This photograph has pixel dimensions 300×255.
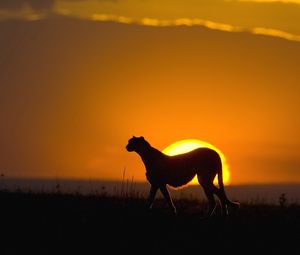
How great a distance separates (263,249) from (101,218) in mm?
3982

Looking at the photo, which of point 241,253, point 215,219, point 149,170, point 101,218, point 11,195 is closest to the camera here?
point 241,253

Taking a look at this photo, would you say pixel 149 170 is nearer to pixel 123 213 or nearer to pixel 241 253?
pixel 123 213

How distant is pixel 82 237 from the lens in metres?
13.8

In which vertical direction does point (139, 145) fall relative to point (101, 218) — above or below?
above

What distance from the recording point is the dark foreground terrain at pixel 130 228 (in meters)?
13.1

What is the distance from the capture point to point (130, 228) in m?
14.9

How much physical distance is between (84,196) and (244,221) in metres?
5.10

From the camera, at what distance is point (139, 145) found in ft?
61.6

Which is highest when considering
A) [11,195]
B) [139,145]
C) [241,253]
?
[139,145]

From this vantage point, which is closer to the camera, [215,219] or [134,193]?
[215,219]

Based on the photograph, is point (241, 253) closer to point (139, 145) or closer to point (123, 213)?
point (123, 213)

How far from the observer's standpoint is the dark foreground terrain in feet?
43.0

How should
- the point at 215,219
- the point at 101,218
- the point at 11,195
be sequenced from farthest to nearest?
the point at 11,195, the point at 215,219, the point at 101,218

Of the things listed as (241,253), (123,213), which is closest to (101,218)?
(123,213)
